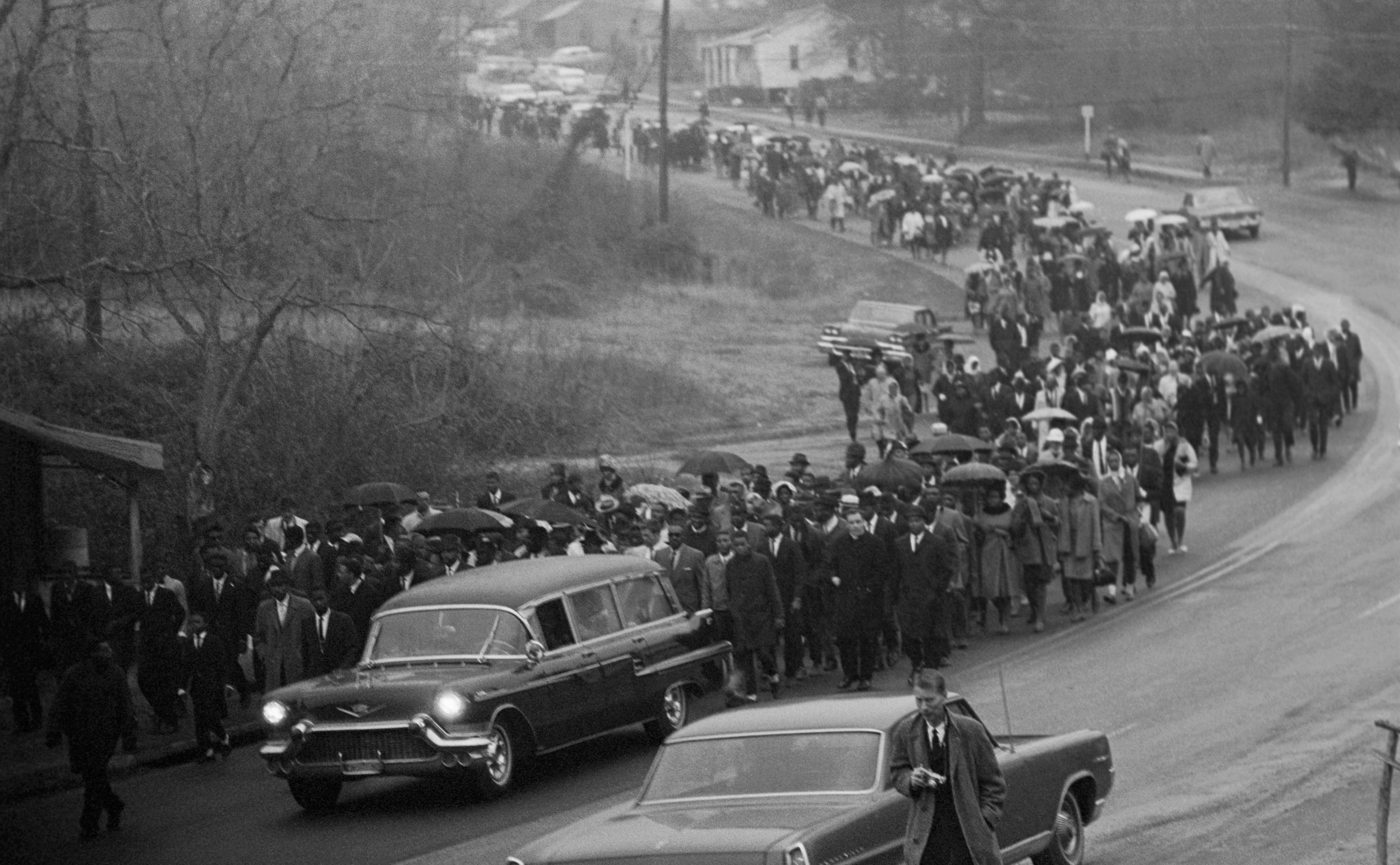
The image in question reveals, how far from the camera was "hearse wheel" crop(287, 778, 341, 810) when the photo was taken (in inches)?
591

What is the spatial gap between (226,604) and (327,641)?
1.84 meters

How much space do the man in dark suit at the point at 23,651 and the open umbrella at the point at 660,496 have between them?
7.03m

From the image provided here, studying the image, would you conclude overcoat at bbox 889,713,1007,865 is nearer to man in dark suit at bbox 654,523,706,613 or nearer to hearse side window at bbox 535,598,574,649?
hearse side window at bbox 535,598,574,649

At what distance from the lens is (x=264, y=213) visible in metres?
25.7

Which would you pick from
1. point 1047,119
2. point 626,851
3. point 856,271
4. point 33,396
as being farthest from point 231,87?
point 1047,119

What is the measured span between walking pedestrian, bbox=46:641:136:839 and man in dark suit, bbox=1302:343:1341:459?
2169cm

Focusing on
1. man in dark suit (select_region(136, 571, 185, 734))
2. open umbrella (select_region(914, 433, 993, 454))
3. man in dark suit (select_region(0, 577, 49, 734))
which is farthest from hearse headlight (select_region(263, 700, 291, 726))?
open umbrella (select_region(914, 433, 993, 454))

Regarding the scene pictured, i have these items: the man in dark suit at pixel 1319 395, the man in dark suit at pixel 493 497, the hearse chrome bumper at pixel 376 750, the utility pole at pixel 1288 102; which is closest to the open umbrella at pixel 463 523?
the man in dark suit at pixel 493 497

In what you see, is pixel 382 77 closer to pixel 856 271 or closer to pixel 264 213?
pixel 264 213

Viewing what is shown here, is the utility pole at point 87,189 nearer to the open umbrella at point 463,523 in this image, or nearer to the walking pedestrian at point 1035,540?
the open umbrella at point 463,523

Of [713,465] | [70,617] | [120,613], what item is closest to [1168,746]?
[120,613]

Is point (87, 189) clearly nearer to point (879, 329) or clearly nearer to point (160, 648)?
point (160, 648)

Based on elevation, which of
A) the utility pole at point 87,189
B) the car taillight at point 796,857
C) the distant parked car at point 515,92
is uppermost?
the distant parked car at point 515,92

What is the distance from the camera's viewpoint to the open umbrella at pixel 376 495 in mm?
23562
